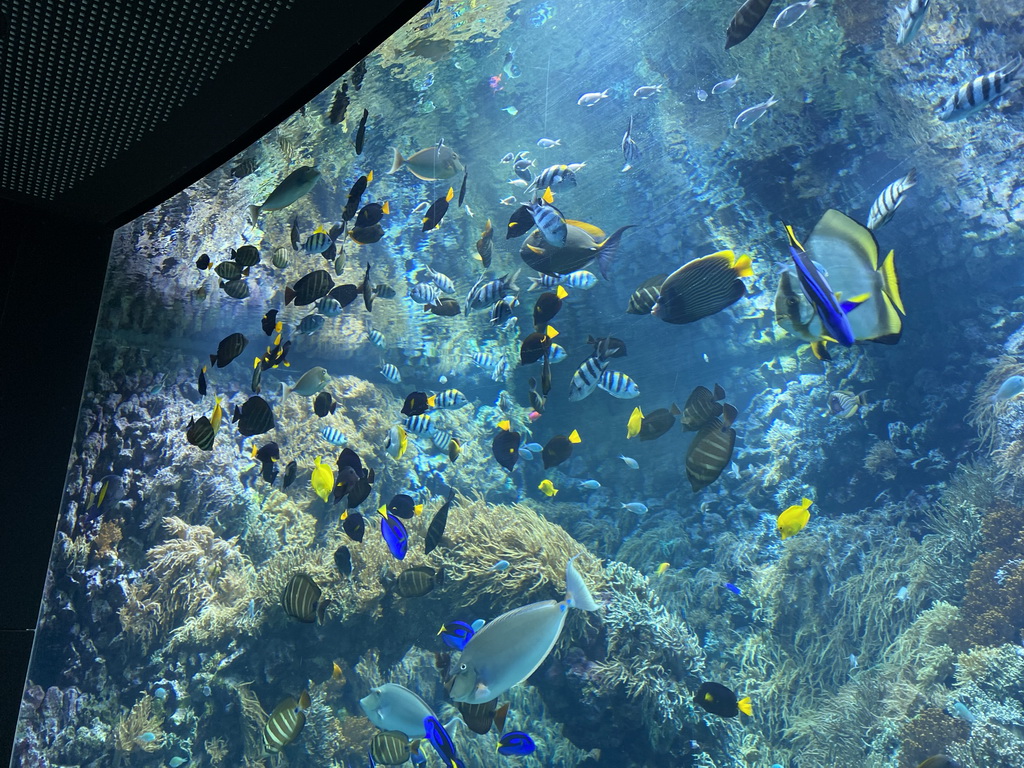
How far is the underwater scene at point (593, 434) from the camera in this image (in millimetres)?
4570

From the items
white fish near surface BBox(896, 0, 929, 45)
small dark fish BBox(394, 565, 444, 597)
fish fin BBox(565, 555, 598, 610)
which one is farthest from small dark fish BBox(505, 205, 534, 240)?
white fish near surface BBox(896, 0, 929, 45)

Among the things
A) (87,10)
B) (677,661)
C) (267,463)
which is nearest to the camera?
(87,10)

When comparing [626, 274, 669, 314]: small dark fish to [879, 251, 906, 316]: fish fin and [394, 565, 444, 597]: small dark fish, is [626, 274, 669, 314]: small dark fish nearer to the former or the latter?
[879, 251, 906, 316]: fish fin

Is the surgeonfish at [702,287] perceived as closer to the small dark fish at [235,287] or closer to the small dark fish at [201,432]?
the small dark fish at [201,432]

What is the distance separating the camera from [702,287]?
362 centimetres

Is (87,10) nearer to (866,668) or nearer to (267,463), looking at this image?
(267,463)

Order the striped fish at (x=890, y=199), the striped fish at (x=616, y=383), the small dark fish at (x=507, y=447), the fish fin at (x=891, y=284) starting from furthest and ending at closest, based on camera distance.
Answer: the small dark fish at (x=507, y=447), the striped fish at (x=616, y=383), the striped fish at (x=890, y=199), the fish fin at (x=891, y=284)

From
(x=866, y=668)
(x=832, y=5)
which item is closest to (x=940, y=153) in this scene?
(x=832, y=5)

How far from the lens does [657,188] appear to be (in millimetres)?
10414

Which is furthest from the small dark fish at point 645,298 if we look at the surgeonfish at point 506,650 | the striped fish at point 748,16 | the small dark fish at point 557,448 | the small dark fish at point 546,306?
the striped fish at point 748,16

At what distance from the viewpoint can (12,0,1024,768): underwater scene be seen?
457cm

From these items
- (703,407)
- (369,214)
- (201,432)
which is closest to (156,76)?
(369,214)

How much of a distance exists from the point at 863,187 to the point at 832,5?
2.63m

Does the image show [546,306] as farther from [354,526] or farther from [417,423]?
[354,526]
